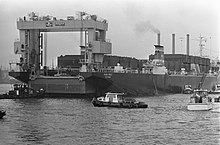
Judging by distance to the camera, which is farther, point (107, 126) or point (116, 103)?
point (116, 103)

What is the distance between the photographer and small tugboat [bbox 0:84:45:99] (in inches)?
2055

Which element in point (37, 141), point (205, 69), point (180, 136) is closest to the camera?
point (37, 141)

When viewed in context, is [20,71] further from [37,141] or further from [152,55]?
[37,141]

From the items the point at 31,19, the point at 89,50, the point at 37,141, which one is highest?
the point at 31,19

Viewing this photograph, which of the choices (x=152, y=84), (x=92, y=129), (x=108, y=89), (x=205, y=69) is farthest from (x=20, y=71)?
(x=205, y=69)

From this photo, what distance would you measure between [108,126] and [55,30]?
1194 inches

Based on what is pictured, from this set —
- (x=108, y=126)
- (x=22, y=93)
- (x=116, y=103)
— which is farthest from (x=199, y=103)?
(x=22, y=93)

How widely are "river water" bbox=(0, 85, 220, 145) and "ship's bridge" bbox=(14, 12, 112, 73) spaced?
17287 millimetres

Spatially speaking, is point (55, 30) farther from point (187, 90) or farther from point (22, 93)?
point (187, 90)

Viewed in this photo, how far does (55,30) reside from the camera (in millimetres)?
57812

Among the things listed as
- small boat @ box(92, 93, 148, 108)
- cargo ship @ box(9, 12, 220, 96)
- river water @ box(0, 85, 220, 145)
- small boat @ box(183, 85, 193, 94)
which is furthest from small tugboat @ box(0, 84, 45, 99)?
small boat @ box(183, 85, 193, 94)

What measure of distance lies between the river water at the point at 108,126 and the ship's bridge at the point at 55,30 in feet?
56.7

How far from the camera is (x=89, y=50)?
55625 millimetres

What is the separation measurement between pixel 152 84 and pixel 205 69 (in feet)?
94.3
